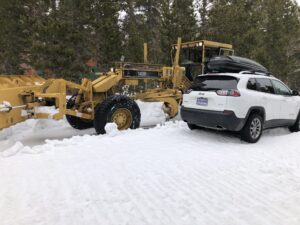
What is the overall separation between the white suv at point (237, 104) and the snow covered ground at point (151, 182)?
480 mm

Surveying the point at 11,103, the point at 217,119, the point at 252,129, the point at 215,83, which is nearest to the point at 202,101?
A: the point at 215,83

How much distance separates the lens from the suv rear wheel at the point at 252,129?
714 cm

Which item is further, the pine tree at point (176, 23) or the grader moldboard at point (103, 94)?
the pine tree at point (176, 23)

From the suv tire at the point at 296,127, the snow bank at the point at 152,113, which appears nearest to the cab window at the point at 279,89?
the suv tire at the point at 296,127

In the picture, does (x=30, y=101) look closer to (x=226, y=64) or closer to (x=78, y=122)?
(x=78, y=122)

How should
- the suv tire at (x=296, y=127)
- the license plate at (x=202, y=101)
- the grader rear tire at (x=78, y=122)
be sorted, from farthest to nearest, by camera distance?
the grader rear tire at (x=78, y=122)
the suv tire at (x=296, y=127)
the license plate at (x=202, y=101)

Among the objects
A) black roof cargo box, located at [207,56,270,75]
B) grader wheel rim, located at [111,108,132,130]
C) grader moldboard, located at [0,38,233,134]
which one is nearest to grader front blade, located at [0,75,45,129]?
grader moldboard, located at [0,38,233,134]

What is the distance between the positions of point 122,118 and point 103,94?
112cm

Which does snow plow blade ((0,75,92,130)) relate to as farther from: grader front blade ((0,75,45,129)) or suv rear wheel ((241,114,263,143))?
suv rear wheel ((241,114,263,143))

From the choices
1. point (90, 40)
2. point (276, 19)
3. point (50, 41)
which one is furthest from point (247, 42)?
point (50, 41)

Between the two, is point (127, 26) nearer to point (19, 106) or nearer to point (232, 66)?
point (232, 66)

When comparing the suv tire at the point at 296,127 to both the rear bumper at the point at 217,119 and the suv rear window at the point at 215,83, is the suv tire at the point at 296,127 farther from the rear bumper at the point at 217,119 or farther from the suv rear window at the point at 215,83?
the suv rear window at the point at 215,83

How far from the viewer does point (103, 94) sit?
9188mm

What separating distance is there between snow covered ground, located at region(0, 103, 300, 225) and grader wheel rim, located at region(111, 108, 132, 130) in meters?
1.14
